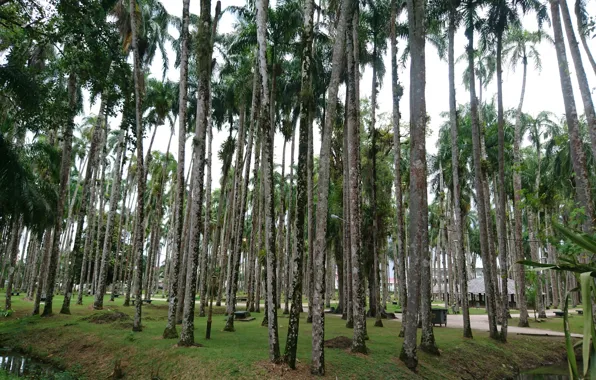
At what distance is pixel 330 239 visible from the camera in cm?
3231

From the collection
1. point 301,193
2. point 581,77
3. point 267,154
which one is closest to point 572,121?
point 581,77

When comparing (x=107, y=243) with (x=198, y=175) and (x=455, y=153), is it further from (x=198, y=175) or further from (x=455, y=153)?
(x=455, y=153)

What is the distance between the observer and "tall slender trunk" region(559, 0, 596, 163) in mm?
13984

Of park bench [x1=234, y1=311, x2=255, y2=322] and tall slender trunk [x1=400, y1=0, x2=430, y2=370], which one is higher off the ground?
tall slender trunk [x1=400, y1=0, x2=430, y2=370]

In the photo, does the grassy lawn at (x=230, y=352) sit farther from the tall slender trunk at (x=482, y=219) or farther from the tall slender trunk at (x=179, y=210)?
the tall slender trunk at (x=482, y=219)

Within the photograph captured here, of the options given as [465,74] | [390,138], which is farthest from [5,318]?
[465,74]

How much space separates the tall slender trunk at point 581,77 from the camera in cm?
1398

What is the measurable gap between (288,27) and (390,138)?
34.7 feet

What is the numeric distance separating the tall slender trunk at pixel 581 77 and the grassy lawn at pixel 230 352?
850cm

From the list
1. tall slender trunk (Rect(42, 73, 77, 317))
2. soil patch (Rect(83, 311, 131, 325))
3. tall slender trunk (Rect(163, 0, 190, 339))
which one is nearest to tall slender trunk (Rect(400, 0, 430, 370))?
tall slender trunk (Rect(163, 0, 190, 339))

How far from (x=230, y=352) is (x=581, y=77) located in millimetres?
15218

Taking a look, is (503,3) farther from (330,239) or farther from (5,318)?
(5,318)

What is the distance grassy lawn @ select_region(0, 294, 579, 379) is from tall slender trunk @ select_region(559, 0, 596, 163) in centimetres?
850

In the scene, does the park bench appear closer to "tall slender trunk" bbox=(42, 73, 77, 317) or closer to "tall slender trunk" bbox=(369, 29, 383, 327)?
"tall slender trunk" bbox=(369, 29, 383, 327)
